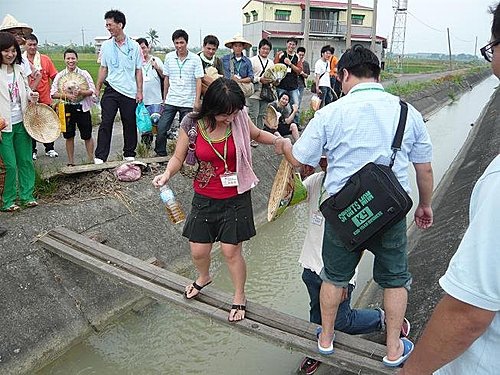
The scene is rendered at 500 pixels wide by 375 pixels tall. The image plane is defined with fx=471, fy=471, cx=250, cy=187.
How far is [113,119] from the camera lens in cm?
642

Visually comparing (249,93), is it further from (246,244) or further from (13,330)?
(13,330)

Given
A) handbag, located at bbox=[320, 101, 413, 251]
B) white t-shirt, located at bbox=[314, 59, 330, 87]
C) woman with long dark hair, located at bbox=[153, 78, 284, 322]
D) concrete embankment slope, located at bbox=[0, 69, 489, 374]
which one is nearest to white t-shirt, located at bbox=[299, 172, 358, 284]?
woman with long dark hair, located at bbox=[153, 78, 284, 322]

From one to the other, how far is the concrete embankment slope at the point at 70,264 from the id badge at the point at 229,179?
222 cm

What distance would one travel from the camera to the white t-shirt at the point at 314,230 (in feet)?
10.7

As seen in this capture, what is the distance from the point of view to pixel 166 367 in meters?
4.07

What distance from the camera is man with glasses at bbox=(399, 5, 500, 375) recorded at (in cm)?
115

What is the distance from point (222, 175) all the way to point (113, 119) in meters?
3.69

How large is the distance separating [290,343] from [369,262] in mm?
3405

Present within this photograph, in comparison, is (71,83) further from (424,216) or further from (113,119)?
(424,216)

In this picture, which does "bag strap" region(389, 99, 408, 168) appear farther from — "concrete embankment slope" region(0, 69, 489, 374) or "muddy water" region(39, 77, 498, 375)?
"concrete embankment slope" region(0, 69, 489, 374)

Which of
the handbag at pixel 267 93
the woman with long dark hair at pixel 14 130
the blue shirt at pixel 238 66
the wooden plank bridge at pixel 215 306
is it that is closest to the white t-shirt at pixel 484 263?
the wooden plank bridge at pixel 215 306

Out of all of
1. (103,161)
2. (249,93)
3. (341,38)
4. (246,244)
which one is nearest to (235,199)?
(246,244)

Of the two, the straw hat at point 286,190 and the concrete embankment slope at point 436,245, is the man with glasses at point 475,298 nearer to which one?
the straw hat at point 286,190

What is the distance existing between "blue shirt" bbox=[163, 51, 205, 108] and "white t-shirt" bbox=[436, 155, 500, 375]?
18.9ft
